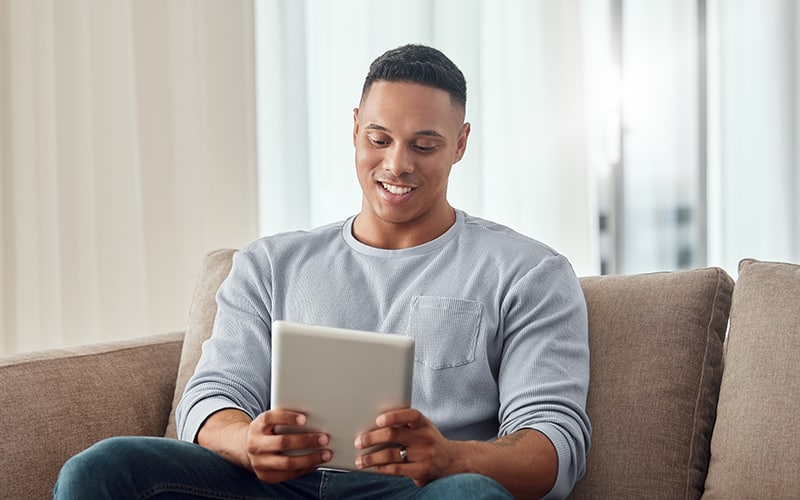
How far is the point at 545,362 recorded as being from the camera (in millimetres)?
1526

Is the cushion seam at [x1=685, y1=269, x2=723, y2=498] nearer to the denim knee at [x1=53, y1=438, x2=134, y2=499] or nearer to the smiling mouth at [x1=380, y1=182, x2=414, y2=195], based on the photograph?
the smiling mouth at [x1=380, y1=182, x2=414, y2=195]

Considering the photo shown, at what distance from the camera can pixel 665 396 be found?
5.19ft

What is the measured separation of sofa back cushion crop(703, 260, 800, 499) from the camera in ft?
4.74

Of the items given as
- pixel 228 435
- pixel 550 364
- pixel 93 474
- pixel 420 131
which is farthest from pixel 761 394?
pixel 93 474

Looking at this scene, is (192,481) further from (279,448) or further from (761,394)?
(761,394)

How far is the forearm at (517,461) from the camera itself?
1.36 metres

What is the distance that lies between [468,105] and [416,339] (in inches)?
64.2

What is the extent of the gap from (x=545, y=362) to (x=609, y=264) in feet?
5.15

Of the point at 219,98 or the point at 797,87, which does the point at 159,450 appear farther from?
the point at 797,87

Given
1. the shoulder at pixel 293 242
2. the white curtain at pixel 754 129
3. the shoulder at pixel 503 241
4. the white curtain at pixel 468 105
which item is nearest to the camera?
the shoulder at pixel 503 241

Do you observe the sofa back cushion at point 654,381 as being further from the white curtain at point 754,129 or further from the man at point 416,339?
the white curtain at point 754,129

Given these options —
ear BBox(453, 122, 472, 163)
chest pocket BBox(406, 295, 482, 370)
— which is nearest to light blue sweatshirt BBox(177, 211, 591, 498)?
chest pocket BBox(406, 295, 482, 370)

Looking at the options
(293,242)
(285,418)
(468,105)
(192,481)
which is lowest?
(192,481)

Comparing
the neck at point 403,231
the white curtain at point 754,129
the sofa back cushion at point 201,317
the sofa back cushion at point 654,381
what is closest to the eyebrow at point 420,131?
the neck at point 403,231
